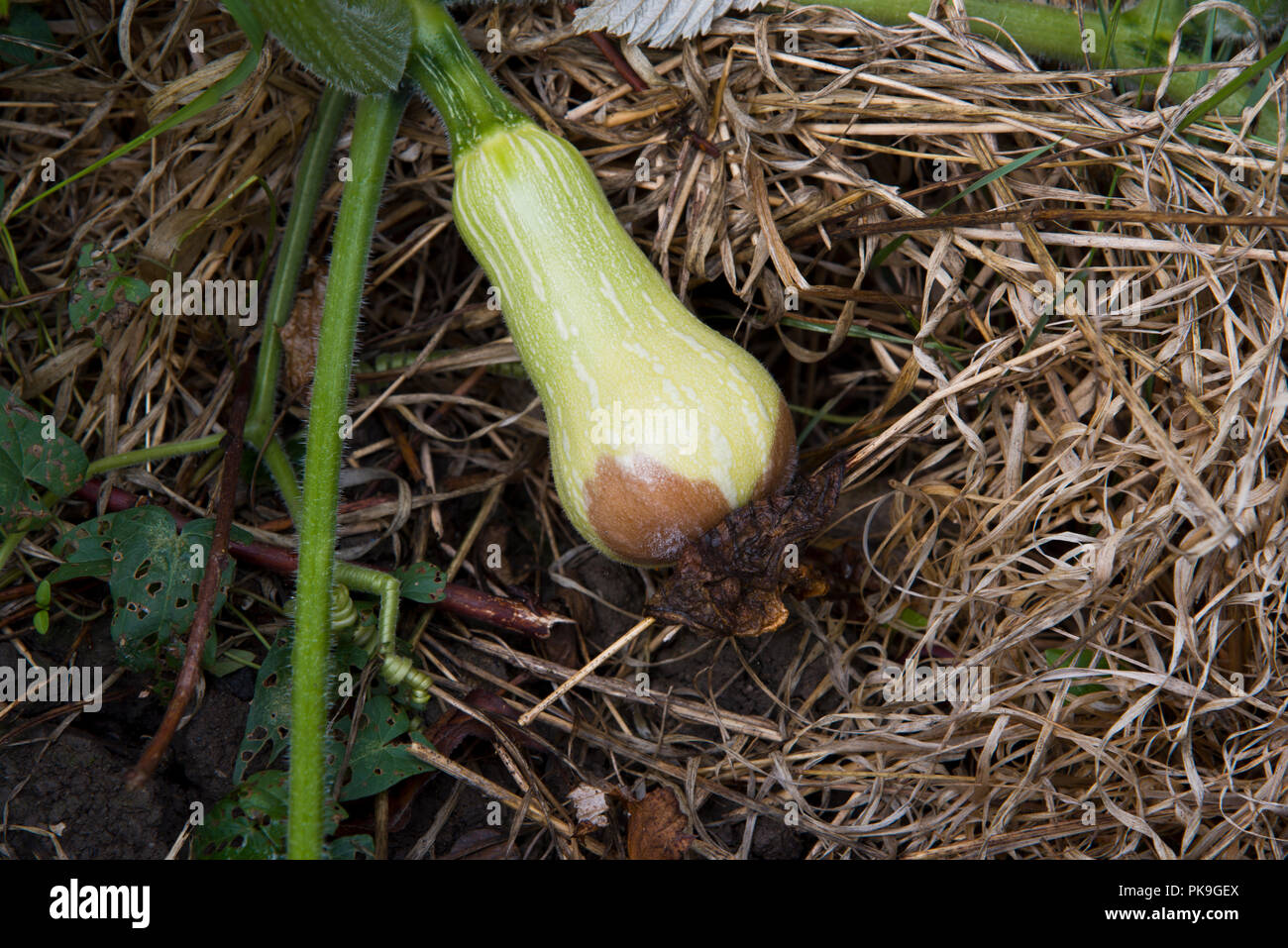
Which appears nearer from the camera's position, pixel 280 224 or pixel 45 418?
pixel 45 418

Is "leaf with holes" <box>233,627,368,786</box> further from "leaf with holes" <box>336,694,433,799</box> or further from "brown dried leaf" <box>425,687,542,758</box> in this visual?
"brown dried leaf" <box>425,687,542,758</box>

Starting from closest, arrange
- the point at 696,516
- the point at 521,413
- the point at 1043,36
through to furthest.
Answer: the point at 696,516, the point at 1043,36, the point at 521,413

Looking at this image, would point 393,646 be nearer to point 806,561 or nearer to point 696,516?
point 696,516

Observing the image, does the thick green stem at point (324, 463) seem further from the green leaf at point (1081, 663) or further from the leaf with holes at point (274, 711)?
the green leaf at point (1081, 663)

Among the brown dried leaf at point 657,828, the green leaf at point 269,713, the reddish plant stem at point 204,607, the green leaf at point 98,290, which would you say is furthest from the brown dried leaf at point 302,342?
the brown dried leaf at point 657,828

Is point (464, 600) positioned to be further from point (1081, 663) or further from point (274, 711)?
point (1081, 663)

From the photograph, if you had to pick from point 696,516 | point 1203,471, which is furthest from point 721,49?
point 1203,471

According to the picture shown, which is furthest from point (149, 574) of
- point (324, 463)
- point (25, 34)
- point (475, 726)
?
point (25, 34)
